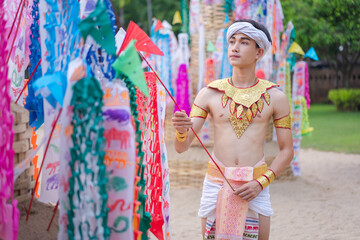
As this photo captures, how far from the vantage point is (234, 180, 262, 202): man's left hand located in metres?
2.32

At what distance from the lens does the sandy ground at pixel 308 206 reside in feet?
14.4

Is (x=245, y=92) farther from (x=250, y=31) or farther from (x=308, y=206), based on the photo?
(x=308, y=206)

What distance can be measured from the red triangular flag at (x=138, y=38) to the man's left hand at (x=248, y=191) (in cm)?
87

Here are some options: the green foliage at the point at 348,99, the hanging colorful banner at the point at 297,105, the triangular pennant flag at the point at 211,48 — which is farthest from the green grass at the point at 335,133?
the triangular pennant flag at the point at 211,48

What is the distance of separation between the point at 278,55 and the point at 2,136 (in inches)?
216

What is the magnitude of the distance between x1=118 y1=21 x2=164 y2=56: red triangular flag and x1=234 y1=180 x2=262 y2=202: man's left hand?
2.86 ft

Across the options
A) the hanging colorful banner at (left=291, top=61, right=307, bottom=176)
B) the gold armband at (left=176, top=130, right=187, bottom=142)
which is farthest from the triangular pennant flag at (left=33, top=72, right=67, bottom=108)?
the hanging colorful banner at (left=291, top=61, right=307, bottom=176)

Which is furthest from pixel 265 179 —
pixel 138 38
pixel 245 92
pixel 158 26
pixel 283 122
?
pixel 158 26

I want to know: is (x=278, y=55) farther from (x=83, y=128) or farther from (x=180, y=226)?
(x=83, y=128)

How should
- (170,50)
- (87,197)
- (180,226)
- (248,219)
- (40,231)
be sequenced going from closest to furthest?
(87,197), (40,231), (248,219), (180,226), (170,50)

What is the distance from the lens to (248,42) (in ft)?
8.06

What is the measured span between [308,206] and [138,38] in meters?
4.21

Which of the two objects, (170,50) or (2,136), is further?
(170,50)

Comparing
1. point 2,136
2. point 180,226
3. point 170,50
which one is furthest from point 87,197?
point 170,50
